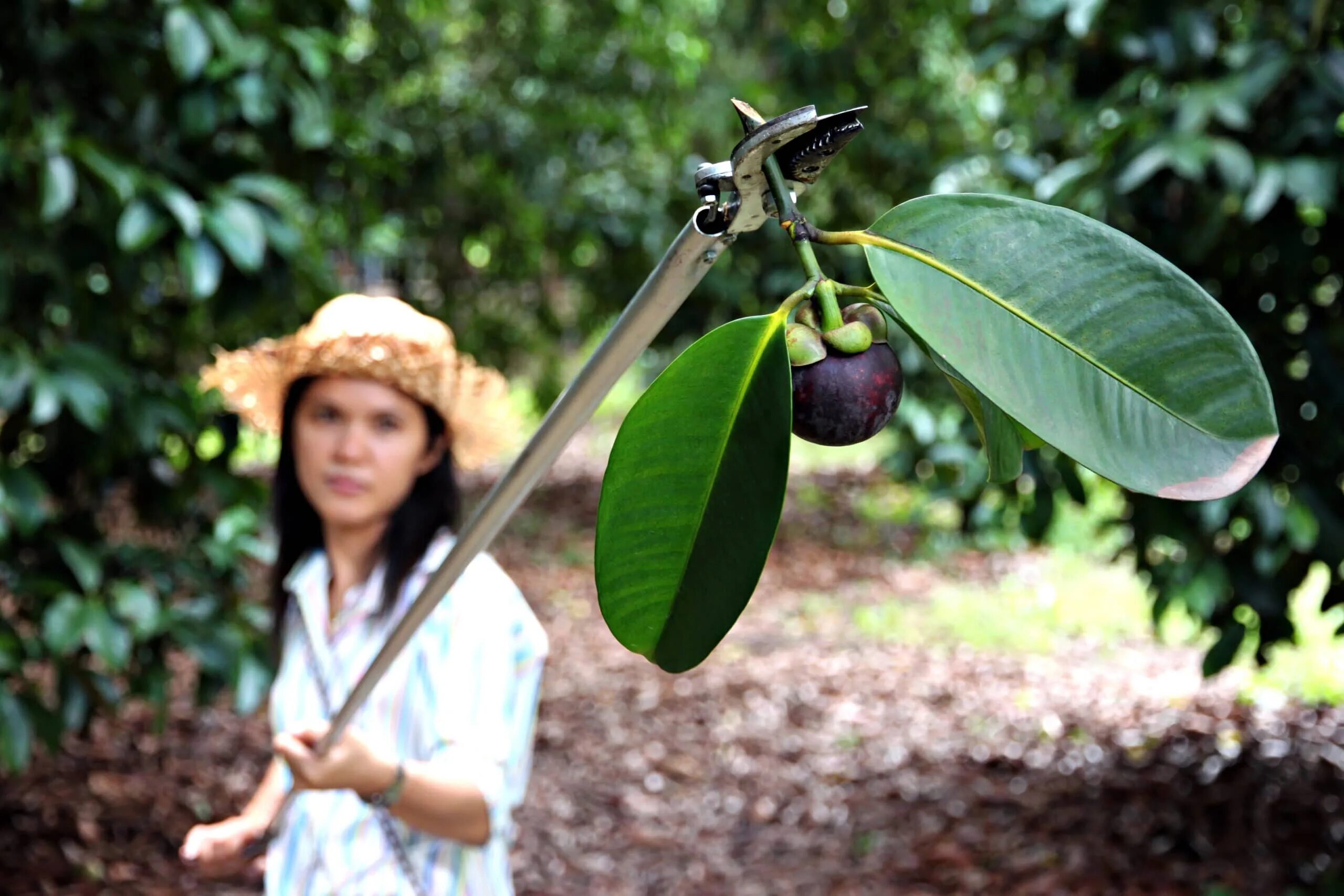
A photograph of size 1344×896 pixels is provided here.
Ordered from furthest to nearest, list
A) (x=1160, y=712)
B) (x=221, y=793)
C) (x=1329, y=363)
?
(x=1160, y=712) < (x=221, y=793) < (x=1329, y=363)

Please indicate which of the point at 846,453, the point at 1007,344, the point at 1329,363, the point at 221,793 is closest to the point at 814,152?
the point at 1007,344

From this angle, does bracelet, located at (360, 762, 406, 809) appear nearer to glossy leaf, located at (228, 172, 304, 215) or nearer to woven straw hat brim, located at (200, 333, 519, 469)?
woven straw hat brim, located at (200, 333, 519, 469)

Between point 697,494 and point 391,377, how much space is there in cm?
108

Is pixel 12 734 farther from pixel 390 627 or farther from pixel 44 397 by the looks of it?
pixel 390 627

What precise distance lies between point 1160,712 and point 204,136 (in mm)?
3203

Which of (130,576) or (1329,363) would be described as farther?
(130,576)

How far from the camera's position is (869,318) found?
0.51 meters

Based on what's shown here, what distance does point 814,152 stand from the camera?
422mm

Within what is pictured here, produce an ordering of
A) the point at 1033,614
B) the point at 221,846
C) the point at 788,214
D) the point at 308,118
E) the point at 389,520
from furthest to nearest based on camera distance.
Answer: the point at 1033,614, the point at 308,118, the point at 389,520, the point at 221,846, the point at 788,214

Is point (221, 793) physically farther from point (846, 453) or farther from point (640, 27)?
point (846, 453)

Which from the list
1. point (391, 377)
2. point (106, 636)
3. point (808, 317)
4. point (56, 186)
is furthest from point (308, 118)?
point (808, 317)

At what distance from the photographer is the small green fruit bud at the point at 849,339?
0.49 metres

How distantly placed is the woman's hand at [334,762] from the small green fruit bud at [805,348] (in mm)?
778

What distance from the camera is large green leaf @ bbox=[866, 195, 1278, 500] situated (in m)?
0.43
